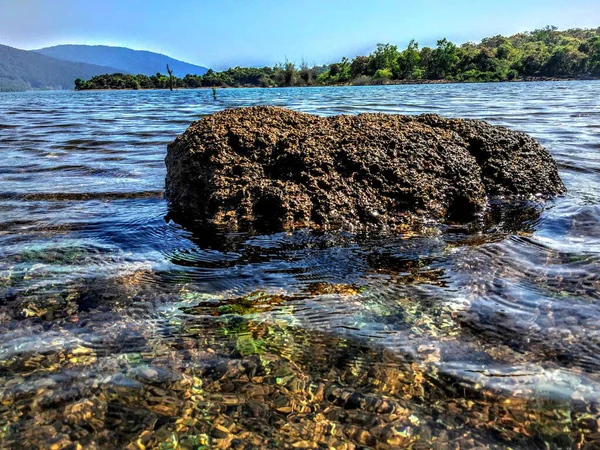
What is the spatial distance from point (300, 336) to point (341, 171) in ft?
7.50

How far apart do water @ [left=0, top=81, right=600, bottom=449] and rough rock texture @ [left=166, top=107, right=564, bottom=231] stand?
0.31m

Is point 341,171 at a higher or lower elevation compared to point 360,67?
lower

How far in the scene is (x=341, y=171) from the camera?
14.5 feet

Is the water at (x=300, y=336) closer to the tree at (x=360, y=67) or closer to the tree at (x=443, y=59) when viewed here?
the tree at (x=443, y=59)

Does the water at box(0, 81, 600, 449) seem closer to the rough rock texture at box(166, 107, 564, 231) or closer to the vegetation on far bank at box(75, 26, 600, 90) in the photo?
the rough rock texture at box(166, 107, 564, 231)

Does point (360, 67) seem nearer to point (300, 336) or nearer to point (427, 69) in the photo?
point (427, 69)

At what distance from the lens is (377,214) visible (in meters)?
4.21

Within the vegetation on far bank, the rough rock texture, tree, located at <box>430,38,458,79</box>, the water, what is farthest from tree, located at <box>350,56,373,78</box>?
the water

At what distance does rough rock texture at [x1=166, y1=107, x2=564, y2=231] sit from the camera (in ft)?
13.9

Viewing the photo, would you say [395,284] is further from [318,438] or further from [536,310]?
[318,438]

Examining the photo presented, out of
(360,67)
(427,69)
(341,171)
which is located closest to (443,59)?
(427,69)

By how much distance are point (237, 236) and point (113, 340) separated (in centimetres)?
176

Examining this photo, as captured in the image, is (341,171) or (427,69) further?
(427,69)

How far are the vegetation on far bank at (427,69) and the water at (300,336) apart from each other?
375ft
